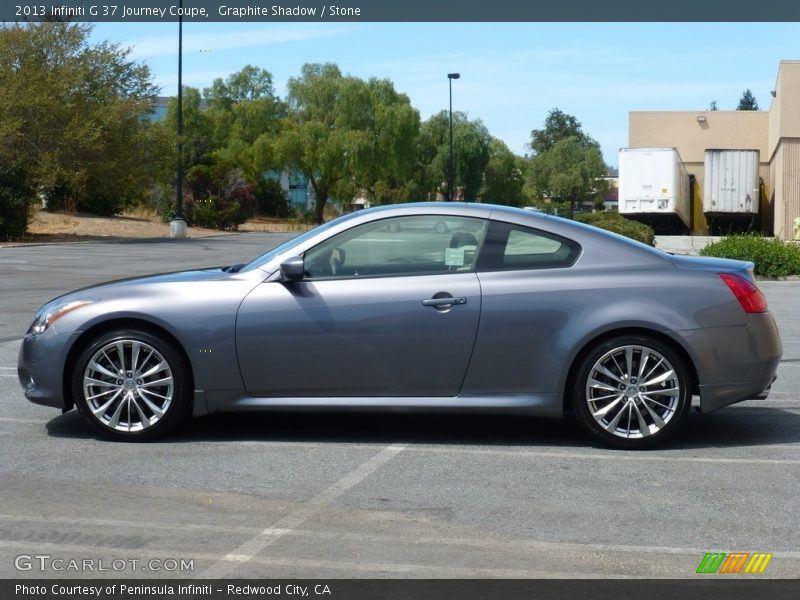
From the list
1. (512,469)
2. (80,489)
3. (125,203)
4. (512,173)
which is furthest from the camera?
(512,173)

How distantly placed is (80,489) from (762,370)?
159 inches

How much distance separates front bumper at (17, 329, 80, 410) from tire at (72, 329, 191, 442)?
10cm

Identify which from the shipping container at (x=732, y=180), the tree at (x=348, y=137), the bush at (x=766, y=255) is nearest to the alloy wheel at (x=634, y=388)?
the bush at (x=766, y=255)

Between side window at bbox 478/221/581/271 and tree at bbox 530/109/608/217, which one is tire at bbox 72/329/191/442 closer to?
side window at bbox 478/221/581/271

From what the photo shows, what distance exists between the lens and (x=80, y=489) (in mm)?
6145

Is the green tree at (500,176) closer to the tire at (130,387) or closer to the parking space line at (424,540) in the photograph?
the tire at (130,387)

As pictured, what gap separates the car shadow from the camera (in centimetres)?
750

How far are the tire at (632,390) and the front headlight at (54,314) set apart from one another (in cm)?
312

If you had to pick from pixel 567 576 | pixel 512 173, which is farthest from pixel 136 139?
pixel 512 173

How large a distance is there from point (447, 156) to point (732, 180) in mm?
34779

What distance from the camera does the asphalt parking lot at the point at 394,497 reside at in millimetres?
4969
